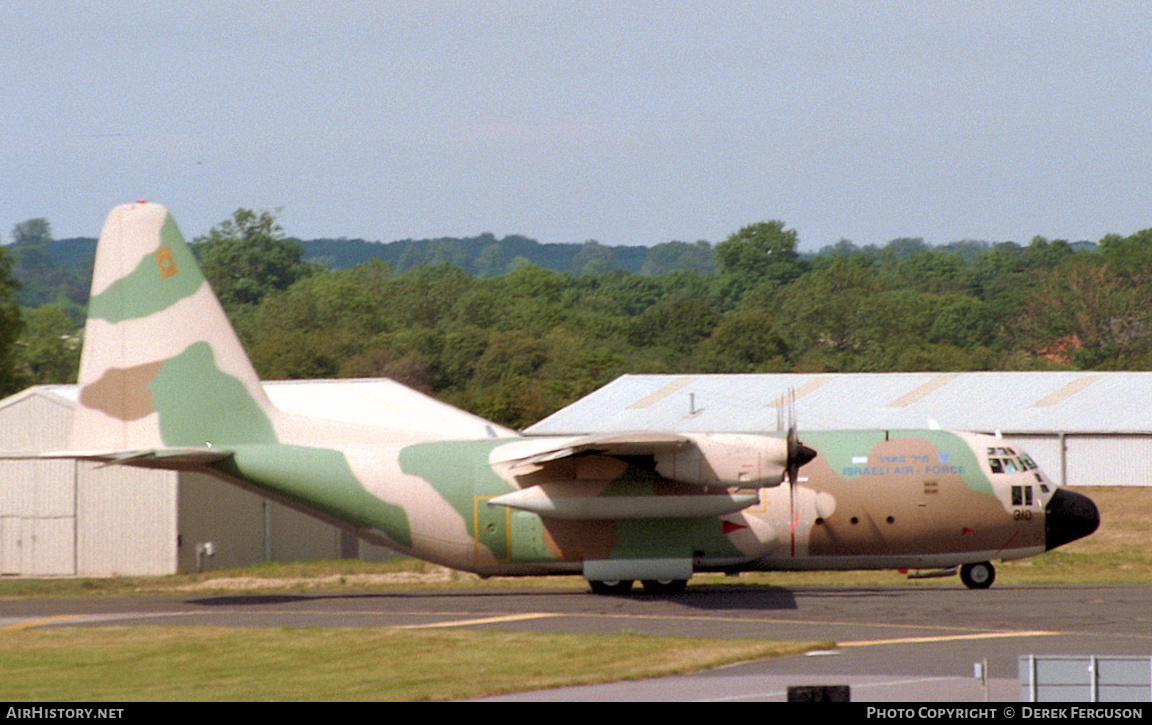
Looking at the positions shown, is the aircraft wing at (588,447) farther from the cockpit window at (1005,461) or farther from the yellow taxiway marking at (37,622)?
the yellow taxiway marking at (37,622)

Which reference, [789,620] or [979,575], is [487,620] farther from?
[979,575]

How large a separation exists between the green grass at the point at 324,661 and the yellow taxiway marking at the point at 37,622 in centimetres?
104

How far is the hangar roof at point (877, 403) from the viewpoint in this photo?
60431mm

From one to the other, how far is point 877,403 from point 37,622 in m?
46.5

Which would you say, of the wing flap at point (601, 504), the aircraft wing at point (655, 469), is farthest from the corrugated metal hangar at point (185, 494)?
the wing flap at point (601, 504)

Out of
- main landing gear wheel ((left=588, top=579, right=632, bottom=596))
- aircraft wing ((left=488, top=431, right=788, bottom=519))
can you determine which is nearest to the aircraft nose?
aircraft wing ((left=488, top=431, right=788, bottom=519))

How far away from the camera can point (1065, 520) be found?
3028 centimetres

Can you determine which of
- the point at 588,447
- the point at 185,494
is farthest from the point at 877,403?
the point at 588,447

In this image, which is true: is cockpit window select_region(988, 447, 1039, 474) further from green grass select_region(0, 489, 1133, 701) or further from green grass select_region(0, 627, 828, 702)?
green grass select_region(0, 489, 1133, 701)

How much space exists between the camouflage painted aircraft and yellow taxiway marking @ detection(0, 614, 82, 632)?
340 centimetres

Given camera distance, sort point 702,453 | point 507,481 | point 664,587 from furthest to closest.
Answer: point 664,587 < point 507,481 < point 702,453

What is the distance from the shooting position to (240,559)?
133 ft

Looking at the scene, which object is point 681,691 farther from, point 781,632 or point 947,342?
point 947,342

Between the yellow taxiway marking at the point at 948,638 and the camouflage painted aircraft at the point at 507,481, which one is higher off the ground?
the camouflage painted aircraft at the point at 507,481
